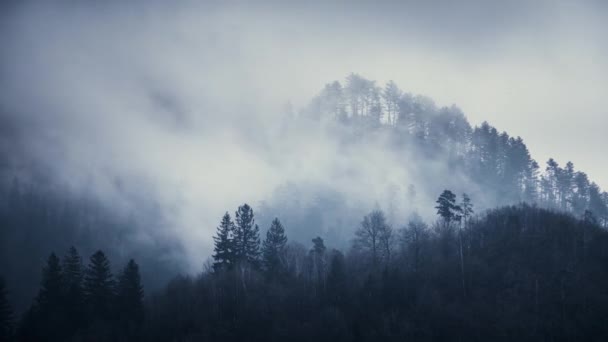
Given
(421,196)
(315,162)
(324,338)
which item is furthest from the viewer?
(315,162)

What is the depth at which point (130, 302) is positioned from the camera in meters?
53.6

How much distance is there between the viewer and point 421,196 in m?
97.4

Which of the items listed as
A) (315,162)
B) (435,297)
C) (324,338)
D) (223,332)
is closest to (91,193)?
(315,162)

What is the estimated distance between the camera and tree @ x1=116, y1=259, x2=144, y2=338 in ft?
171

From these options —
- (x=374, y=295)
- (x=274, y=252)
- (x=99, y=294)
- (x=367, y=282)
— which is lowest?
(x=374, y=295)

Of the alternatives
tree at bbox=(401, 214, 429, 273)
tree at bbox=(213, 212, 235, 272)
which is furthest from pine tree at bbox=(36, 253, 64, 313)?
tree at bbox=(401, 214, 429, 273)

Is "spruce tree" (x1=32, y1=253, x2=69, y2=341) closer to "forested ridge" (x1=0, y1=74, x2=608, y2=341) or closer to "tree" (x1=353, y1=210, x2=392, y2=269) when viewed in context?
"forested ridge" (x1=0, y1=74, x2=608, y2=341)

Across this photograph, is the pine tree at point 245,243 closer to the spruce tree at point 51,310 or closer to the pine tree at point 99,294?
the pine tree at point 99,294

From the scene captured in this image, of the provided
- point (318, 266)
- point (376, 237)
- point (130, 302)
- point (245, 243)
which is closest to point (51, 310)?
point (130, 302)

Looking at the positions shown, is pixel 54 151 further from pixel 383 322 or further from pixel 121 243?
pixel 383 322

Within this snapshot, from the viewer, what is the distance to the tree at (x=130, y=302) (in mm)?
52188

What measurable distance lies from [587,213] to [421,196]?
36.2 metres

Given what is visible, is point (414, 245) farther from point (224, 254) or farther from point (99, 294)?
point (99, 294)

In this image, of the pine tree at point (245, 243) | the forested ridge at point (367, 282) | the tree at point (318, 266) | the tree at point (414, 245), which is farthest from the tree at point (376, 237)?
the pine tree at point (245, 243)
